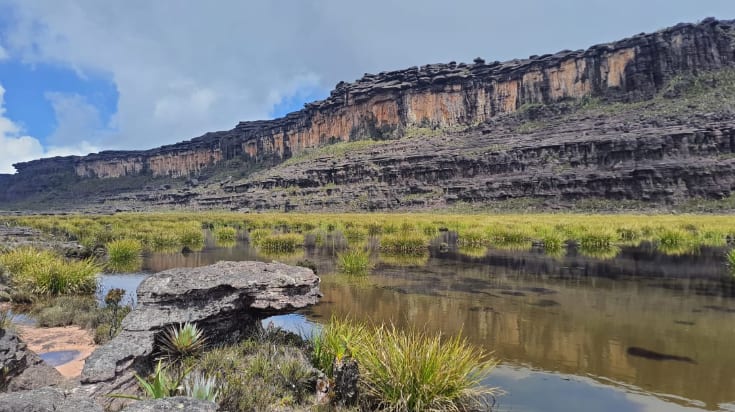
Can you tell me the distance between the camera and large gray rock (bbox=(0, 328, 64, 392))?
517 centimetres

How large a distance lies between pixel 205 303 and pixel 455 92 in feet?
452

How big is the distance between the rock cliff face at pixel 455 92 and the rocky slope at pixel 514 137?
377mm

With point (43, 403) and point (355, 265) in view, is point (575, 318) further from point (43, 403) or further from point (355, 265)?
point (43, 403)

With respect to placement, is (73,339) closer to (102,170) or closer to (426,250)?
(426,250)

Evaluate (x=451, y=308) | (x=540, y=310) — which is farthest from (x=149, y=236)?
(x=540, y=310)

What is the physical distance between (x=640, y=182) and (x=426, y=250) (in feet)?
236

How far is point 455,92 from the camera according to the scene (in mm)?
135500

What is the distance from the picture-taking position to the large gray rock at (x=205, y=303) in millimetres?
5652

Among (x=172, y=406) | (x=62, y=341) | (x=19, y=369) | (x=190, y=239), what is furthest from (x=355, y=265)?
(x=190, y=239)

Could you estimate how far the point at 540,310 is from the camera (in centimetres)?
1111

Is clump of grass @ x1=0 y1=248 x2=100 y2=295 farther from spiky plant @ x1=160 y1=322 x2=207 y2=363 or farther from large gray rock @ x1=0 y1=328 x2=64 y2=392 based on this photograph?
spiky plant @ x1=160 y1=322 x2=207 y2=363

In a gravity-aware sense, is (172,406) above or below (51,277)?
above

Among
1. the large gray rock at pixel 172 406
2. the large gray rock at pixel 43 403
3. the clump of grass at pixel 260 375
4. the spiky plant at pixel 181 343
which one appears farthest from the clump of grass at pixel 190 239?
the large gray rock at pixel 172 406

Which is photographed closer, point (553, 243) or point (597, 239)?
point (553, 243)
